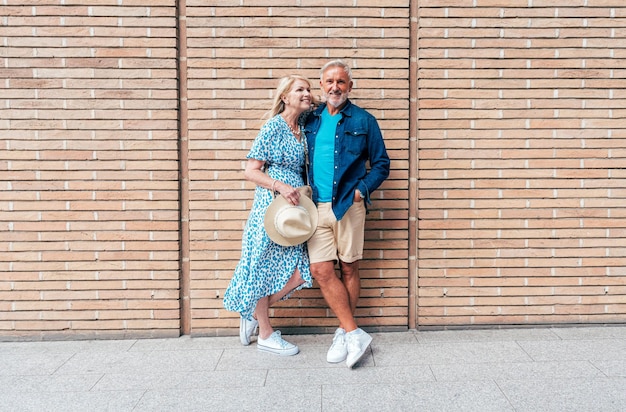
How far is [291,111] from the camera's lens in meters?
3.54

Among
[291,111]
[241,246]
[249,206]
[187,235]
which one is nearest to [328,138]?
[291,111]

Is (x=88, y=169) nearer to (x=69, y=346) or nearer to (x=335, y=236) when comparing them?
(x=69, y=346)

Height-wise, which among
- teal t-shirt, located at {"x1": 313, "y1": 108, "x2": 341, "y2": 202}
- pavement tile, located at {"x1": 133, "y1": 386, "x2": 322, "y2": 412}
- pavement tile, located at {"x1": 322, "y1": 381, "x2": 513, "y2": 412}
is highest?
teal t-shirt, located at {"x1": 313, "y1": 108, "x2": 341, "y2": 202}

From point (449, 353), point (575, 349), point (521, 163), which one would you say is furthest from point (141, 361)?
point (521, 163)

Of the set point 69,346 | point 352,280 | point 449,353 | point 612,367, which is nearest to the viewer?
point 612,367

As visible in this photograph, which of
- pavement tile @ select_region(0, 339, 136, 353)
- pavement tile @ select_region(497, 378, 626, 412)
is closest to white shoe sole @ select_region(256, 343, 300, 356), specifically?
pavement tile @ select_region(0, 339, 136, 353)

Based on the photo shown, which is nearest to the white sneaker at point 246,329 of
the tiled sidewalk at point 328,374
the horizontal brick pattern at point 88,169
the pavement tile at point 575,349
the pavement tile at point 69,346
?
the tiled sidewalk at point 328,374

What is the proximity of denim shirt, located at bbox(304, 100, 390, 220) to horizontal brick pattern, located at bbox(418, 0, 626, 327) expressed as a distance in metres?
0.58

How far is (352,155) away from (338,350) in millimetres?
1375

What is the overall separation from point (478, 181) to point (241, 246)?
6.52 ft

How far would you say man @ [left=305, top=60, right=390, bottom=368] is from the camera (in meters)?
3.48

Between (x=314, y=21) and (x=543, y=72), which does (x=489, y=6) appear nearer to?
(x=543, y=72)

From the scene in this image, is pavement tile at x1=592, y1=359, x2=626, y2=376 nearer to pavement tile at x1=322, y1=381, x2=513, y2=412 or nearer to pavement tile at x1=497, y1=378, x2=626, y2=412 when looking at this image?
pavement tile at x1=497, y1=378, x2=626, y2=412

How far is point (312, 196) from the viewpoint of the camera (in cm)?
359
